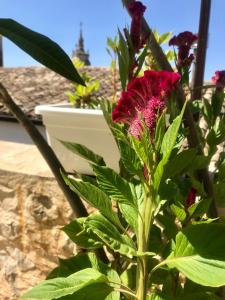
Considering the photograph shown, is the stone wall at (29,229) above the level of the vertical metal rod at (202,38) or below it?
below

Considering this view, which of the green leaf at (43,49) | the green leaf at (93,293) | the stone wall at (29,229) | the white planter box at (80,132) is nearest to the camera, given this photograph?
the green leaf at (43,49)

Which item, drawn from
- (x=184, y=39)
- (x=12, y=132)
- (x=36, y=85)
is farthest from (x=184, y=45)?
(x=36, y=85)

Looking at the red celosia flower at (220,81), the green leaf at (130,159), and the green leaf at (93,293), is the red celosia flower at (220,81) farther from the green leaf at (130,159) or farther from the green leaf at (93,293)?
the green leaf at (93,293)

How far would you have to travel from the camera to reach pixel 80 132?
100 centimetres

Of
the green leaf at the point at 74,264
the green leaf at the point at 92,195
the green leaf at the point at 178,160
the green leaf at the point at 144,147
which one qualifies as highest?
the green leaf at the point at 144,147

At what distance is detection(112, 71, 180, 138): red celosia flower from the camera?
1.68 feet

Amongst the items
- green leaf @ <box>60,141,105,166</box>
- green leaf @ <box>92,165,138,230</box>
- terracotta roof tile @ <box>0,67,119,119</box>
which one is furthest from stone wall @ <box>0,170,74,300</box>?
terracotta roof tile @ <box>0,67,119,119</box>

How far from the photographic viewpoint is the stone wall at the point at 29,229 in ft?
3.75

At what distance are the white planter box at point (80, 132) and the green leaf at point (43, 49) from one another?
0.55 metres

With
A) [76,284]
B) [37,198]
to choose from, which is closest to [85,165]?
[37,198]

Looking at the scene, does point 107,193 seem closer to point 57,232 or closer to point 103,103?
point 103,103

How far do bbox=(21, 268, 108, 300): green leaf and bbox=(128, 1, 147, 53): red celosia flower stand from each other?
370mm

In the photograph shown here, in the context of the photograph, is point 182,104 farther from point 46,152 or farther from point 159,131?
point 46,152

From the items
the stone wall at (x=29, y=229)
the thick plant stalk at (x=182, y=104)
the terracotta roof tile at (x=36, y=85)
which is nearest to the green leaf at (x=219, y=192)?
the thick plant stalk at (x=182, y=104)
